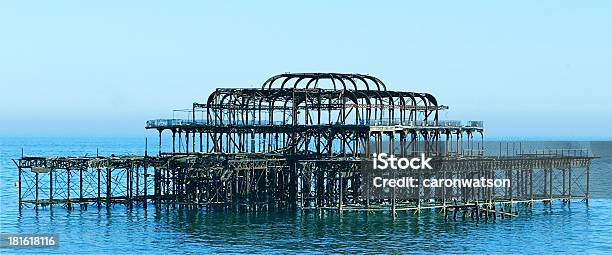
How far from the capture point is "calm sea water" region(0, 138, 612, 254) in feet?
268

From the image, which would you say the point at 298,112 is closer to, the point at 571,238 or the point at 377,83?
the point at 377,83

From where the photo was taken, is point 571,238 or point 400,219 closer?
point 571,238

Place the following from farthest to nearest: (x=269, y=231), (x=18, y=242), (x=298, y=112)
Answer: (x=298, y=112) → (x=269, y=231) → (x=18, y=242)

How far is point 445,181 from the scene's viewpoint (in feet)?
338

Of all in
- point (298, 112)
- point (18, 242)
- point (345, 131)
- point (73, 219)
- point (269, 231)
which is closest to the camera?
point (18, 242)

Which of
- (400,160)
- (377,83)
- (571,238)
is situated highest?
(377,83)

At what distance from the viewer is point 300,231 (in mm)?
90375

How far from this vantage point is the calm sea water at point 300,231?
268 feet

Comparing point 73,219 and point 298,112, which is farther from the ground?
point 298,112

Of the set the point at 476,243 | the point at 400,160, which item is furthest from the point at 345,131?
the point at 476,243

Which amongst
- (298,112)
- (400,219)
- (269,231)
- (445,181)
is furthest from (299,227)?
(298,112)

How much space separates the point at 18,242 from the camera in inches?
3260

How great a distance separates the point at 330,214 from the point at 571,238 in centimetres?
2303

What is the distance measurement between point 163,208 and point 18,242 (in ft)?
86.3
